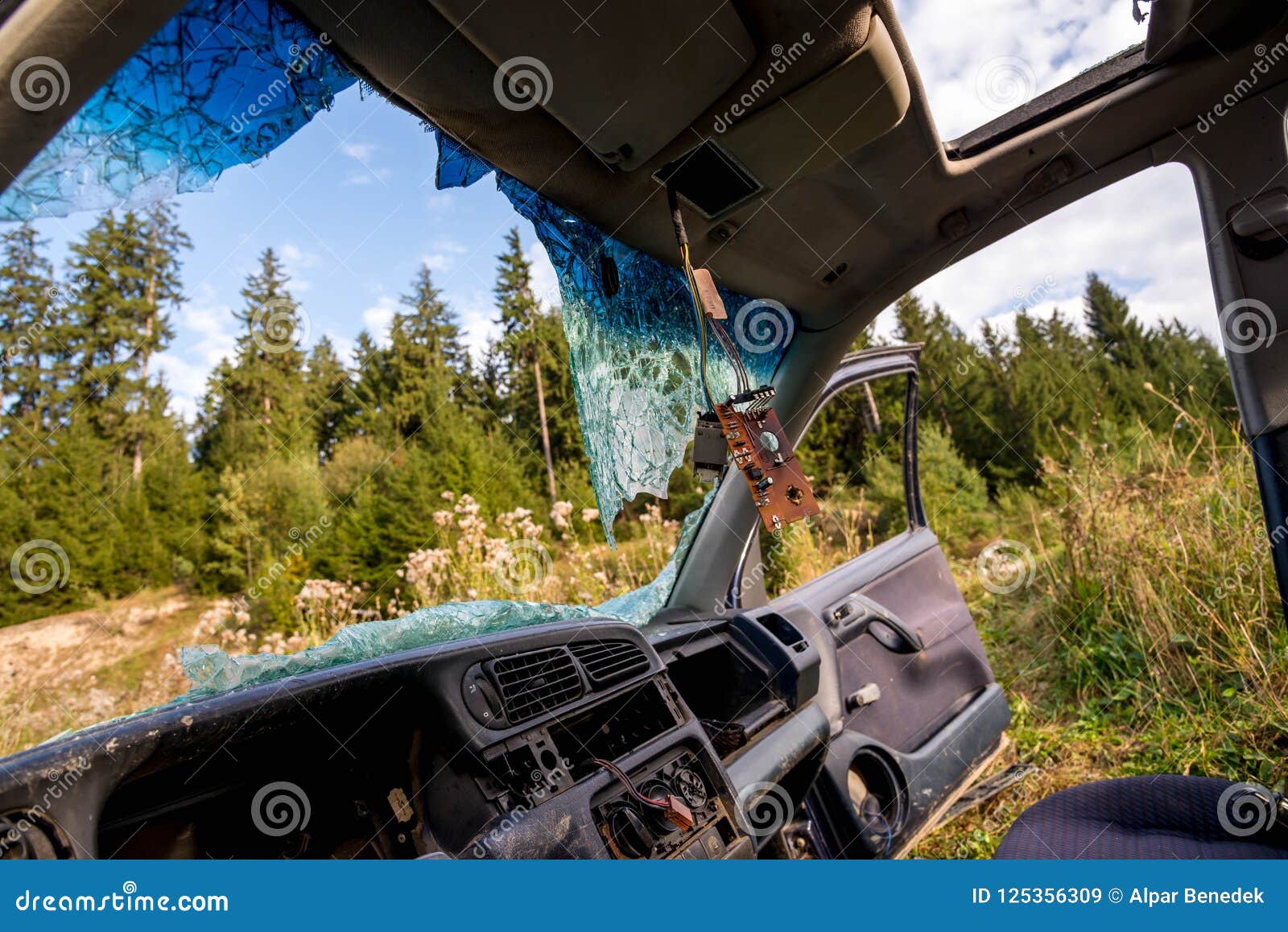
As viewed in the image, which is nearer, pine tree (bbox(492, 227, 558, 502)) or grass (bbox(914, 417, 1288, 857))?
grass (bbox(914, 417, 1288, 857))

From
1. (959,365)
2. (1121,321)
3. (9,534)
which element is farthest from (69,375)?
(1121,321)

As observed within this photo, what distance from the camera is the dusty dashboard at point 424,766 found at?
992mm

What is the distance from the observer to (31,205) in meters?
0.81

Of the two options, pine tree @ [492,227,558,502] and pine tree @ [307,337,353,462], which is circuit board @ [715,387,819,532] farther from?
pine tree @ [307,337,353,462]

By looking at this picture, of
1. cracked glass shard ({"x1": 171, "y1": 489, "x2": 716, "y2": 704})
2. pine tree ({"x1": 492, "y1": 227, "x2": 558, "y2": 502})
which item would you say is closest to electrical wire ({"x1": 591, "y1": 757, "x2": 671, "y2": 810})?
cracked glass shard ({"x1": 171, "y1": 489, "x2": 716, "y2": 704})

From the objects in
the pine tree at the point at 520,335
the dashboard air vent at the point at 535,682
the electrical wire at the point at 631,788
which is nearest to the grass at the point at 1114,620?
the dashboard air vent at the point at 535,682

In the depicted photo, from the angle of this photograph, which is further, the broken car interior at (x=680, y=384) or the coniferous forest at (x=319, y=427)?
the coniferous forest at (x=319, y=427)

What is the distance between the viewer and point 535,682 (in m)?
1.38

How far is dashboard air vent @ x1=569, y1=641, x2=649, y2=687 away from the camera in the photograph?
58.7 inches

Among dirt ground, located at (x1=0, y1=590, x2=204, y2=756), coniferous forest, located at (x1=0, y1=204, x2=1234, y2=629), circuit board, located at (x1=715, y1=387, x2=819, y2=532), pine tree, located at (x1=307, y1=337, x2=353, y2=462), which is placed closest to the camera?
circuit board, located at (x1=715, y1=387, x2=819, y2=532)

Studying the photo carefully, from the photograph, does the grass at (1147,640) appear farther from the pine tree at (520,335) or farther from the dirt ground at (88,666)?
the pine tree at (520,335)

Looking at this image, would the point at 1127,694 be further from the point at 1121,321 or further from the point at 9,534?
the point at 1121,321

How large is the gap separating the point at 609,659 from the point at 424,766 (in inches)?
17.9

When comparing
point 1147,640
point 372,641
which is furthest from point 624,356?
point 1147,640
